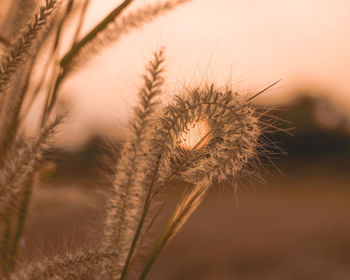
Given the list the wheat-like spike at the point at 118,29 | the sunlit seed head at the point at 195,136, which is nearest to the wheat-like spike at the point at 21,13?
the wheat-like spike at the point at 118,29

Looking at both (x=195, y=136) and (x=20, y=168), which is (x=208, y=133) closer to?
(x=195, y=136)

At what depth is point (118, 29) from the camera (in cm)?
29

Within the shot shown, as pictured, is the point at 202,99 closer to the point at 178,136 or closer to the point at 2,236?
the point at 178,136

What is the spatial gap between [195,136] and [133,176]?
0.06m

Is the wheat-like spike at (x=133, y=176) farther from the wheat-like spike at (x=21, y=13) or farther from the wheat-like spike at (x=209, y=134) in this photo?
the wheat-like spike at (x=21, y=13)

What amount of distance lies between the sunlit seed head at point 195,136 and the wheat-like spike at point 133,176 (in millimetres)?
31

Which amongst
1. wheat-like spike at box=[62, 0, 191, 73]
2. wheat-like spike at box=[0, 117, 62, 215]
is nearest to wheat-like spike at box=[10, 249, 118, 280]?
wheat-like spike at box=[0, 117, 62, 215]

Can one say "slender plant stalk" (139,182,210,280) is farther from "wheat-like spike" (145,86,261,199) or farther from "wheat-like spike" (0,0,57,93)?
"wheat-like spike" (0,0,57,93)

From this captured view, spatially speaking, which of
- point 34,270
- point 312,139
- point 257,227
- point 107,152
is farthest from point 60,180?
point 312,139

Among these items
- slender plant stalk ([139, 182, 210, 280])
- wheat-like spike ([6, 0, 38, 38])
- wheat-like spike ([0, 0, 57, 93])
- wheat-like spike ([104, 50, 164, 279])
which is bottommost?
slender plant stalk ([139, 182, 210, 280])

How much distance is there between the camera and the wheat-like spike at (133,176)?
221mm

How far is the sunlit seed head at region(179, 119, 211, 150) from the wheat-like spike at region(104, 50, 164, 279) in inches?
1.2

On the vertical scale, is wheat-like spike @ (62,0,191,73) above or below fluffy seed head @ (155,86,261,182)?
above

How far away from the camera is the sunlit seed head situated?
252 mm
